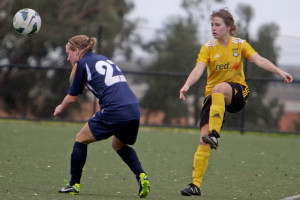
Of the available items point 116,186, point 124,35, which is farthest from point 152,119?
point 116,186

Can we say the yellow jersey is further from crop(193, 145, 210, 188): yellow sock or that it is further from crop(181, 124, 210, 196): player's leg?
crop(193, 145, 210, 188): yellow sock

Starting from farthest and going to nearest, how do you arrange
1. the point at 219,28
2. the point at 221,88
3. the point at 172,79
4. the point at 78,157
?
the point at 172,79 < the point at 219,28 < the point at 221,88 < the point at 78,157

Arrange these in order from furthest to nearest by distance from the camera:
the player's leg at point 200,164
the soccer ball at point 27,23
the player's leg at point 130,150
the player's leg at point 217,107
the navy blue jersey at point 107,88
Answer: the soccer ball at point 27,23, the player's leg at point 200,164, the player's leg at point 217,107, the player's leg at point 130,150, the navy blue jersey at point 107,88

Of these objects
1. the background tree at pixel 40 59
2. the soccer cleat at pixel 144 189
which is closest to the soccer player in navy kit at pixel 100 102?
the soccer cleat at pixel 144 189

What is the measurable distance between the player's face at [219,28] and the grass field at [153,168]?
1.65 meters

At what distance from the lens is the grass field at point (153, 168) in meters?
6.43

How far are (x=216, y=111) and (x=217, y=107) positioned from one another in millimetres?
47

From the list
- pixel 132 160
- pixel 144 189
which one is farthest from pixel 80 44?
pixel 144 189

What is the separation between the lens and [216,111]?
6141 mm

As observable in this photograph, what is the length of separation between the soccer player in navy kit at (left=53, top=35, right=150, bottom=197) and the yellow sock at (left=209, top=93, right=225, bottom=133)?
75cm

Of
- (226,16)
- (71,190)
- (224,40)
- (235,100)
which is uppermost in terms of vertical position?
(226,16)

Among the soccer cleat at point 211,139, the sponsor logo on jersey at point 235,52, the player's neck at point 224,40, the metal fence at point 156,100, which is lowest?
the metal fence at point 156,100

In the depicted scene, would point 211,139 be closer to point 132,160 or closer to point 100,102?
point 132,160

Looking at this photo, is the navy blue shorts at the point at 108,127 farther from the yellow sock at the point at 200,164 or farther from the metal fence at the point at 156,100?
the metal fence at the point at 156,100
